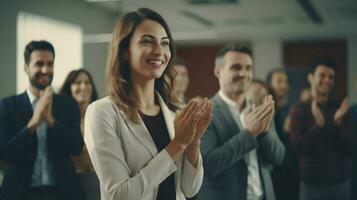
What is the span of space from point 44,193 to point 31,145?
0.72ft

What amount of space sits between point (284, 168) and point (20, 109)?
121 centimetres

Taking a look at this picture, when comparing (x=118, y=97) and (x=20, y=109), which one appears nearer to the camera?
(x=118, y=97)

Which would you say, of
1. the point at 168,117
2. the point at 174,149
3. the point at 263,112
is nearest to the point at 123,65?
the point at 168,117

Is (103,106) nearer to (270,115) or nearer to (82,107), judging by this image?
(82,107)

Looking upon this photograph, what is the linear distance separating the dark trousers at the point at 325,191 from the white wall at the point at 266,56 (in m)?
0.53

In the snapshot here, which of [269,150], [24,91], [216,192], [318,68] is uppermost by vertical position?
[318,68]

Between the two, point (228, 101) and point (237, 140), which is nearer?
point (237, 140)

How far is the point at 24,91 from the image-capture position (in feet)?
6.78

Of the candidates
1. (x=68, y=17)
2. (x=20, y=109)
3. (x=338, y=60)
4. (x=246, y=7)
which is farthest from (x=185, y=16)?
(x=20, y=109)

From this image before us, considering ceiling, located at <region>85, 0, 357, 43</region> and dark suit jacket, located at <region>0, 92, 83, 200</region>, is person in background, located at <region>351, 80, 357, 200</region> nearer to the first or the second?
ceiling, located at <region>85, 0, 357, 43</region>

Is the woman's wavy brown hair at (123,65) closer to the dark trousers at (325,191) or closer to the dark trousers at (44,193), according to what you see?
the dark trousers at (44,193)

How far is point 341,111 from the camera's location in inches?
81.3

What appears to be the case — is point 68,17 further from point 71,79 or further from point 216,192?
point 216,192

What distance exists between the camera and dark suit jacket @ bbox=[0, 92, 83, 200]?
2037 mm
